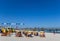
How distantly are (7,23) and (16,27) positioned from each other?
2.00 metres

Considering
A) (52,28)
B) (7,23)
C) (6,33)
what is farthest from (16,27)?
(52,28)

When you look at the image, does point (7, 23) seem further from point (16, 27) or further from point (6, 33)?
point (6, 33)

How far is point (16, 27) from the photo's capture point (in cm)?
2927

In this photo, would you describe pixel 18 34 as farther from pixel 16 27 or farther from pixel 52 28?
pixel 52 28

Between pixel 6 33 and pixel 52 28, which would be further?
pixel 52 28

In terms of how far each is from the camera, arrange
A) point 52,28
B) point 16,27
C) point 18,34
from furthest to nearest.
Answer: point 52,28, point 16,27, point 18,34

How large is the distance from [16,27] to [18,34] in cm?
1019

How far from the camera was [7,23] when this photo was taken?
2950 centimetres

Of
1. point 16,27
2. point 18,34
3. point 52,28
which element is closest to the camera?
point 18,34

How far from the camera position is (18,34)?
62.8ft

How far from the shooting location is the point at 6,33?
777 inches

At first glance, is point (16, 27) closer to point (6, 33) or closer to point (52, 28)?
point (6, 33)

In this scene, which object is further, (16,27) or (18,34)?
(16,27)

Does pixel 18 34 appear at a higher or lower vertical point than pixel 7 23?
lower
